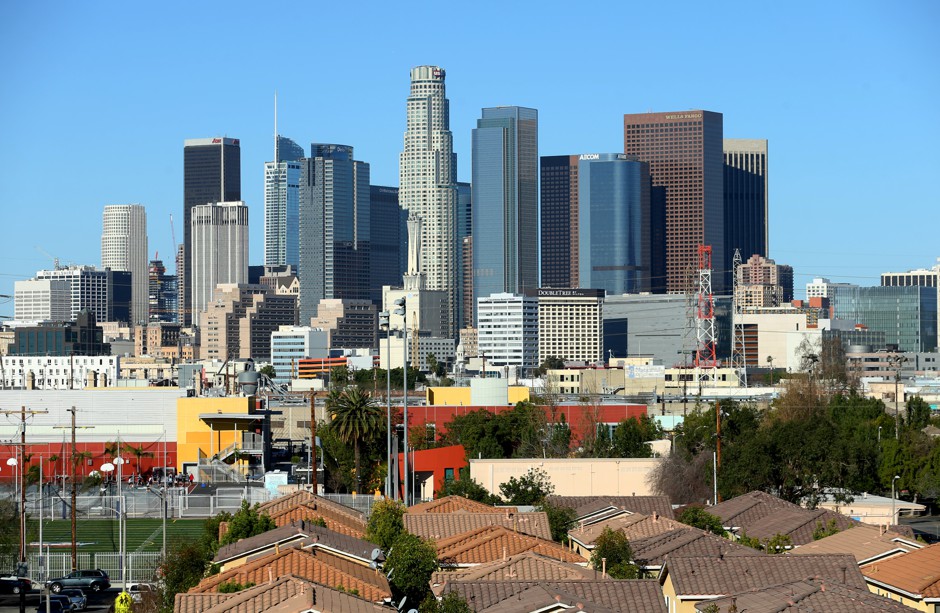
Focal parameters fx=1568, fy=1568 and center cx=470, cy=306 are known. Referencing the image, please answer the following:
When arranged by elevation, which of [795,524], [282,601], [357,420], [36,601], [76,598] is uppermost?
[357,420]

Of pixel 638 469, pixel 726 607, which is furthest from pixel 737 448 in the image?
pixel 726 607

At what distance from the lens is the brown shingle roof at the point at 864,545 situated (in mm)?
37041

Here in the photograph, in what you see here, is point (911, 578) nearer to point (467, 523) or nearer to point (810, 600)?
point (810, 600)

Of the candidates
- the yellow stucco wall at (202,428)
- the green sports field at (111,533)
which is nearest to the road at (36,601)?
the green sports field at (111,533)

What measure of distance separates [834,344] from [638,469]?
444ft

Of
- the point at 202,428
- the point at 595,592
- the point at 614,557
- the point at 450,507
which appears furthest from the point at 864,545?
the point at 202,428

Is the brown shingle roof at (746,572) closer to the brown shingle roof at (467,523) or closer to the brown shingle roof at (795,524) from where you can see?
the brown shingle roof at (467,523)

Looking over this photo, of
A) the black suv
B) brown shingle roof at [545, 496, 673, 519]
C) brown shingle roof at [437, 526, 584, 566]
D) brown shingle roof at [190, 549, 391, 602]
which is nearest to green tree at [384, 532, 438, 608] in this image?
brown shingle roof at [190, 549, 391, 602]

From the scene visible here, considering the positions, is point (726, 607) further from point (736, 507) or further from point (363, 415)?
point (363, 415)

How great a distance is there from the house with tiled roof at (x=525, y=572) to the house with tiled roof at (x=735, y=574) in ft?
5.13

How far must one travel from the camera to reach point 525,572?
105ft

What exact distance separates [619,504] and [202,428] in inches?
1708

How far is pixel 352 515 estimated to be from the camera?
4459 centimetres

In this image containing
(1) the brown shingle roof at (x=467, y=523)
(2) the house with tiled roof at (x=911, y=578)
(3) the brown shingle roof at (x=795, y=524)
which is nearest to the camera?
(2) the house with tiled roof at (x=911, y=578)
